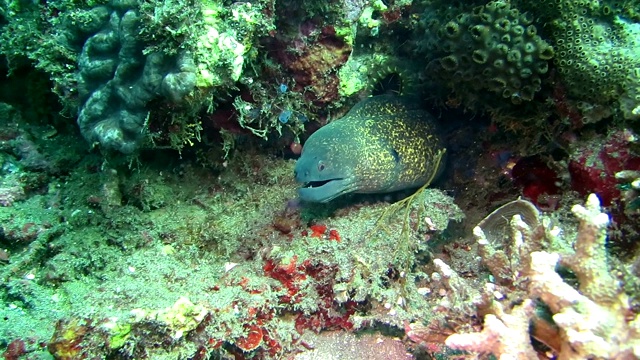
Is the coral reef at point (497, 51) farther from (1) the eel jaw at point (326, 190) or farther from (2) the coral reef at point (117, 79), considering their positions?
(2) the coral reef at point (117, 79)

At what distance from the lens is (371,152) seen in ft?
12.1

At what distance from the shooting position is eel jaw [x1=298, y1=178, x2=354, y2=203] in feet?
11.0

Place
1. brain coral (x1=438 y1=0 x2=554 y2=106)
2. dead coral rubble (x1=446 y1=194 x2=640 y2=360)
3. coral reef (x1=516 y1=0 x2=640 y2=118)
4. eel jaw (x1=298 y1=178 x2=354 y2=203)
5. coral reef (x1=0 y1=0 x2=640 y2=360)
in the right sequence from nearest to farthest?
1. dead coral rubble (x1=446 y1=194 x2=640 y2=360)
2. coral reef (x1=0 y1=0 x2=640 y2=360)
3. coral reef (x1=516 y1=0 x2=640 y2=118)
4. brain coral (x1=438 y1=0 x2=554 y2=106)
5. eel jaw (x1=298 y1=178 x2=354 y2=203)

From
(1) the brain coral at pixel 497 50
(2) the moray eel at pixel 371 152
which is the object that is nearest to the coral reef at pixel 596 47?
(1) the brain coral at pixel 497 50

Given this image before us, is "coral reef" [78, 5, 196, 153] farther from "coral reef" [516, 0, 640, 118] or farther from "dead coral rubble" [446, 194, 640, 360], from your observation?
"coral reef" [516, 0, 640, 118]

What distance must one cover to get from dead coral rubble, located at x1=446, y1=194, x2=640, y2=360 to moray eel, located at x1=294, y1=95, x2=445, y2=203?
1692mm

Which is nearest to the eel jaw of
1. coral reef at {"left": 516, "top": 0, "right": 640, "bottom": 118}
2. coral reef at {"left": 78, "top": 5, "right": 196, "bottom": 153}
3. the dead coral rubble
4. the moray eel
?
the moray eel

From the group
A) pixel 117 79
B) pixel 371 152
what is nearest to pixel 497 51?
pixel 371 152

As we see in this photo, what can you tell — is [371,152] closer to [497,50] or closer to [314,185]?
[314,185]

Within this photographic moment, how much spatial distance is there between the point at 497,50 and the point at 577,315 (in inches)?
80.3

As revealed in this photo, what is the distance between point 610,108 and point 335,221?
2288mm

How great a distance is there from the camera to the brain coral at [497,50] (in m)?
2.87

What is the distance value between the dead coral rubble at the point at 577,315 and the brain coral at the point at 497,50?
151 centimetres

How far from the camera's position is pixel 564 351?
1.69 meters
